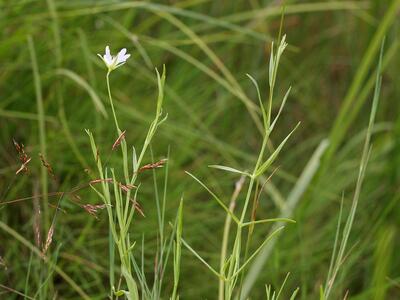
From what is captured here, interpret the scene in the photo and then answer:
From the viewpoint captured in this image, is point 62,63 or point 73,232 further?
point 62,63

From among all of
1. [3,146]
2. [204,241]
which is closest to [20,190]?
[3,146]

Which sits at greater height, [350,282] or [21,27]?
[21,27]

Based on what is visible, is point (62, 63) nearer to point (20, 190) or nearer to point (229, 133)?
point (20, 190)

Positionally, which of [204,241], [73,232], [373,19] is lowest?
[204,241]

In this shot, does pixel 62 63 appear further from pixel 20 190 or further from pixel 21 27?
pixel 20 190

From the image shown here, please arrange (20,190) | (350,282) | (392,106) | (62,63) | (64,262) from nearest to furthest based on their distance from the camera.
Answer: (64,262) → (20,190) → (62,63) → (350,282) → (392,106)

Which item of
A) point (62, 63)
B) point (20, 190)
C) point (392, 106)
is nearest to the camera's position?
point (20, 190)

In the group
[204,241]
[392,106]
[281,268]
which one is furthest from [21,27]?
[392,106]
